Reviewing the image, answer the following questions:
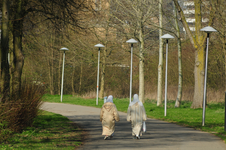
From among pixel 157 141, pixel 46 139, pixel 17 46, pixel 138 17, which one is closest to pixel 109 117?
pixel 157 141

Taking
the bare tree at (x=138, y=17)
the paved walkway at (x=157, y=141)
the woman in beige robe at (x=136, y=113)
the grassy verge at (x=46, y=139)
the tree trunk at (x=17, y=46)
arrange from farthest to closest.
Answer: the bare tree at (x=138, y=17) → the tree trunk at (x=17, y=46) → the woman in beige robe at (x=136, y=113) → the paved walkway at (x=157, y=141) → the grassy verge at (x=46, y=139)

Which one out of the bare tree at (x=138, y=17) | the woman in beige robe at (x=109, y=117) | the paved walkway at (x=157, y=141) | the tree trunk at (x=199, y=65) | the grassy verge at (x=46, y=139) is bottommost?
the paved walkway at (x=157, y=141)

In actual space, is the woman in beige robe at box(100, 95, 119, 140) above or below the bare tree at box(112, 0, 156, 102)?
below

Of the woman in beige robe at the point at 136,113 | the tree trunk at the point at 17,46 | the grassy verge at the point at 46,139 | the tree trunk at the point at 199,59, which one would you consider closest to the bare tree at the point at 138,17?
the tree trunk at the point at 199,59

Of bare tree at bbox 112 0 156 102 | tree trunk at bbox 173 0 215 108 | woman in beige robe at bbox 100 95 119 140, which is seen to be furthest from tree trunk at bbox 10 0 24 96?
bare tree at bbox 112 0 156 102

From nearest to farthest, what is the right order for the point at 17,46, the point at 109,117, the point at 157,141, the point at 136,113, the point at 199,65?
the point at 157,141, the point at 109,117, the point at 136,113, the point at 17,46, the point at 199,65

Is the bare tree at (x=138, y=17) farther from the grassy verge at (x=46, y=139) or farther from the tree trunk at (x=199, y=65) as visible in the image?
the grassy verge at (x=46, y=139)

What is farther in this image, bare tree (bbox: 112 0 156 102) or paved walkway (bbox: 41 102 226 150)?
bare tree (bbox: 112 0 156 102)

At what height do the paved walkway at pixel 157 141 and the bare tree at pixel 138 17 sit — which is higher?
the bare tree at pixel 138 17

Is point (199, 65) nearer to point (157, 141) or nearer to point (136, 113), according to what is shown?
point (136, 113)

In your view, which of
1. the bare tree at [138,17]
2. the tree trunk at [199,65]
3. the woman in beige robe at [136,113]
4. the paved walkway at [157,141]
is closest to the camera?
the paved walkway at [157,141]

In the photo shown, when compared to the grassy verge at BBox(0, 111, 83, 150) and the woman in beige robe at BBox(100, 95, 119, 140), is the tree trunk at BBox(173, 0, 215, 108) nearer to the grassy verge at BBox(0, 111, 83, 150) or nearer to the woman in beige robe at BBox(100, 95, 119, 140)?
the grassy verge at BBox(0, 111, 83, 150)

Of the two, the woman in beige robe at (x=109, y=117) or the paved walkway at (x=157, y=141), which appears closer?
the paved walkway at (x=157, y=141)

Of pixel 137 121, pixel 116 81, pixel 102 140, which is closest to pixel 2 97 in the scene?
pixel 102 140
